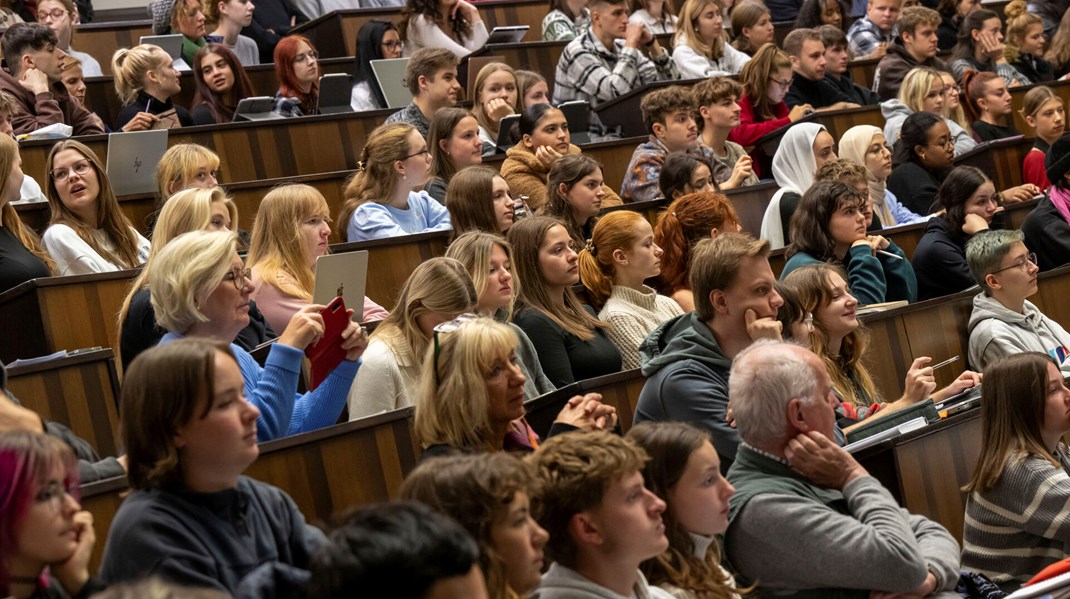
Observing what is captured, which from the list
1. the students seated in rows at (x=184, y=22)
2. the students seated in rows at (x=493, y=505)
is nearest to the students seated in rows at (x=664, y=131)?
the students seated in rows at (x=184, y=22)

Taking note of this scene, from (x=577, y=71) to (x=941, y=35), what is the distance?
2.25 m

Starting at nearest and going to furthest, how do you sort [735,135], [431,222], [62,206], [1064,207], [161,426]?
[161,426]
[62,206]
[431,222]
[1064,207]
[735,135]

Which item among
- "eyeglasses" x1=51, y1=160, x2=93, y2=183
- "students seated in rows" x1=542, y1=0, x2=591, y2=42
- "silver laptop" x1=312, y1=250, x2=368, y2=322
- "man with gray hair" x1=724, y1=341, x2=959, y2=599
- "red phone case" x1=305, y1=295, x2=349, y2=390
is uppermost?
"students seated in rows" x1=542, y1=0, x2=591, y2=42

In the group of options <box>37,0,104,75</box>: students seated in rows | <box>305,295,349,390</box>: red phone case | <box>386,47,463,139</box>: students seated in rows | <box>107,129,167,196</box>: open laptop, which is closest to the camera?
<box>305,295,349,390</box>: red phone case

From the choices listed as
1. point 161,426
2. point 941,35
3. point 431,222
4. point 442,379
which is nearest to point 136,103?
point 431,222

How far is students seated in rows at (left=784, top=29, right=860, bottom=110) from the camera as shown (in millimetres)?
5668

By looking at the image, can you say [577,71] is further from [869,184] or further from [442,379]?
[442,379]

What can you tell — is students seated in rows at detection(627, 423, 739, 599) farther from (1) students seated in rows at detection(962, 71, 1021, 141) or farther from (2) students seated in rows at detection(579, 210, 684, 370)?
(1) students seated in rows at detection(962, 71, 1021, 141)

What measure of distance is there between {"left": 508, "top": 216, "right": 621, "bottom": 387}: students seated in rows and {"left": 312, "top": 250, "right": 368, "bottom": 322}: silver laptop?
0.36 meters

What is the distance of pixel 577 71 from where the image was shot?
552 centimetres

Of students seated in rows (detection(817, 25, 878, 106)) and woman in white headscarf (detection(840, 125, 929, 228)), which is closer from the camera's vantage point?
woman in white headscarf (detection(840, 125, 929, 228))

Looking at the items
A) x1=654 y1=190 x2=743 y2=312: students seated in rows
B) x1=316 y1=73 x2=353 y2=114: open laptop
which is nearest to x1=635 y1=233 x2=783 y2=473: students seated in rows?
x1=654 y1=190 x2=743 y2=312: students seated in rows

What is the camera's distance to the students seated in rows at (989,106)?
5602 millimetres

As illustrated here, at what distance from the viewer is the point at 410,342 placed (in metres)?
2.65
